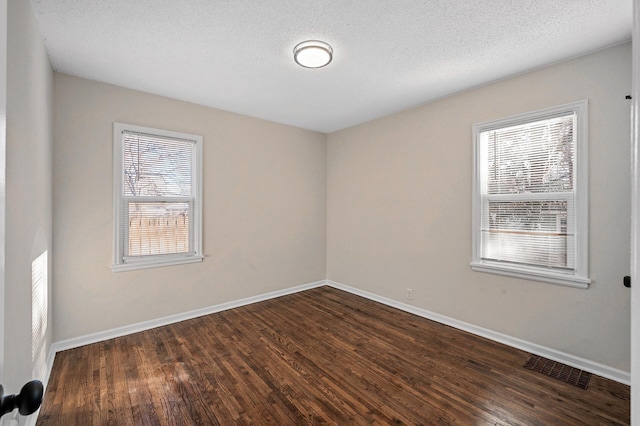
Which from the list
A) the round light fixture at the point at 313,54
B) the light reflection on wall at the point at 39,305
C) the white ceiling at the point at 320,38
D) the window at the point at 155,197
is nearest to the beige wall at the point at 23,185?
the light reflection on wall at the point at 39,305

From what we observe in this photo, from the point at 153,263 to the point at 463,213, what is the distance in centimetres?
358

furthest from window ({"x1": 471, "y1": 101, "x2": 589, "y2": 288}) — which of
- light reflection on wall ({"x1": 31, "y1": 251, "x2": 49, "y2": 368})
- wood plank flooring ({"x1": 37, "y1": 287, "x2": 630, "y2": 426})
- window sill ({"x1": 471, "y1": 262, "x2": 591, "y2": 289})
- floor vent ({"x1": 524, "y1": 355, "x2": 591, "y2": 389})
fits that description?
light reflection on wall ({"x1": 31, "y1": 251, "x2": 49, "y2": 368})

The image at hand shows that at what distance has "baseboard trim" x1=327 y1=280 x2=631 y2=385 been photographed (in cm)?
229

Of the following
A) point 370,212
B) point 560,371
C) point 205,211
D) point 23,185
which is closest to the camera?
point 23,185

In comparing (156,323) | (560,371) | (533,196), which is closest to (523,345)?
(560,371)

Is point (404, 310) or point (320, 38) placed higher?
point (320, 38)

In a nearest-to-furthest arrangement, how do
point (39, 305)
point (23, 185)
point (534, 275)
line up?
point (23, 185) → point (39, 305) → point (534, 275)

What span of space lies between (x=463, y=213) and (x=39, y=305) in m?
3.89

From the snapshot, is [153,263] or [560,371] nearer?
[560,371]

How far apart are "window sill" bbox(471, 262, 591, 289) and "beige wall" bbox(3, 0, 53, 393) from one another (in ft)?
11.8

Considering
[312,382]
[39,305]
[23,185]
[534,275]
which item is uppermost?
[23,185]

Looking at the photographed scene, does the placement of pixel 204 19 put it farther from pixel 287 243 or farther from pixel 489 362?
pixel 489 362

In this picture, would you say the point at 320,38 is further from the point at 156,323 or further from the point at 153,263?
the point at 156,323

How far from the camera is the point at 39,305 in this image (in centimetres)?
208
